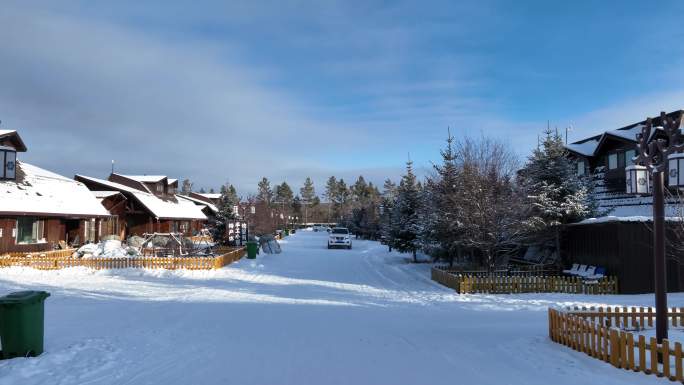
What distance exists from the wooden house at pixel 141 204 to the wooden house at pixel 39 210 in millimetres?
3047

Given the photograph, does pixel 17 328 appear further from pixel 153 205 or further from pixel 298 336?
pixel 153 205

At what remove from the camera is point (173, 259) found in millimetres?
22750

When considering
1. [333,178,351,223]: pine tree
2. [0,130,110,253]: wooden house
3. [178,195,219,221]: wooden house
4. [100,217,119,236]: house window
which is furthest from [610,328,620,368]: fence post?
[333,178,351,223]: pine tree

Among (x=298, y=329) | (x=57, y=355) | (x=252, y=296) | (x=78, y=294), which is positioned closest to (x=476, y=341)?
(x=298, y=329)

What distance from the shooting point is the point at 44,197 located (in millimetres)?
27156

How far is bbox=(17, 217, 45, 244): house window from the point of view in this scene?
26.2 metres

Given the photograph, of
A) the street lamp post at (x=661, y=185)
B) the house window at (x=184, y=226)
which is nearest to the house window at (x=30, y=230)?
the house window at (x=184, y=226)

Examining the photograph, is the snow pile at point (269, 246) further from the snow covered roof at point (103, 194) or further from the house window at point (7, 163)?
the house window at point (7, 163)

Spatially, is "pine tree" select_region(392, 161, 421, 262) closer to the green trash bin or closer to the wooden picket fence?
→ the wooden picket fence

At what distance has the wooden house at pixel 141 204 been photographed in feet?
121

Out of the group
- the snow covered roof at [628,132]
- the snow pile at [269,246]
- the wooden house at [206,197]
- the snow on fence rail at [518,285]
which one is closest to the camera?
the snow on fence rail at [518,285]

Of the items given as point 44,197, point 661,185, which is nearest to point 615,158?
point 661,185

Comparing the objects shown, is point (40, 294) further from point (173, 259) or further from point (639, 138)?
point (173, 259)

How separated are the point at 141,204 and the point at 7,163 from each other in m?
28.1
